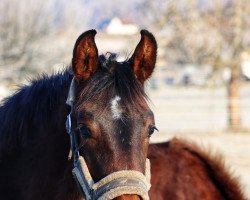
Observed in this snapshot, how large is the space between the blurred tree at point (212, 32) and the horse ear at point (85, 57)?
1691cm

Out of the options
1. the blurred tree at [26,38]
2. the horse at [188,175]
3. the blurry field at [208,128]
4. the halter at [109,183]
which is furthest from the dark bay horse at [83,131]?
the blurred tree at [26,38]

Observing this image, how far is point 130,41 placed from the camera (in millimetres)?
21266

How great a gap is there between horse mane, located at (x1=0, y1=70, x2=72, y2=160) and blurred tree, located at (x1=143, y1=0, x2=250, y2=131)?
16.6 meters

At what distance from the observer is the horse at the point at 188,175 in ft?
16.5

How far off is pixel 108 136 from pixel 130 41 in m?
18.5

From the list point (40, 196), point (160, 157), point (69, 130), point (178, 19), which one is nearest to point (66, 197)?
point (40, 196)

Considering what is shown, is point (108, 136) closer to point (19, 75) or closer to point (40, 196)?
point (40, 196)

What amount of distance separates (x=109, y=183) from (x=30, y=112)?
875mm

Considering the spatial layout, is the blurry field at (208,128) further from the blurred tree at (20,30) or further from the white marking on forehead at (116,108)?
the white marking on forehead at (116,108)

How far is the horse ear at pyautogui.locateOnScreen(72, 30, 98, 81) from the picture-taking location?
3.13 metres

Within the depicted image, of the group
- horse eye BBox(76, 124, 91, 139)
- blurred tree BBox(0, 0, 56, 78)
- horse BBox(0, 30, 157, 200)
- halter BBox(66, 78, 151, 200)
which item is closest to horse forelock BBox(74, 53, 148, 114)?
horse BBox(0, 30, 157, 200)

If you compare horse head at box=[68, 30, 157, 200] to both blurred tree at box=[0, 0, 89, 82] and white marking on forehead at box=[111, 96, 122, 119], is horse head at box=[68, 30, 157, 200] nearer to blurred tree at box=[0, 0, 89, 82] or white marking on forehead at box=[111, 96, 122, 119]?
white marking on forehead at box=[111, 96, 122, 119]

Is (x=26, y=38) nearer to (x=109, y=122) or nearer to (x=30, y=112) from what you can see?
(x=30, y=112)

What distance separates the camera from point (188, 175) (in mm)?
5168
